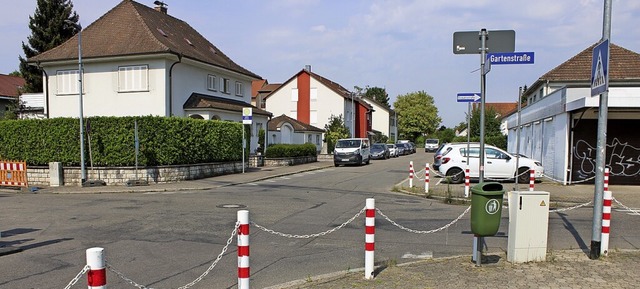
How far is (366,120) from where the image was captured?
249ft

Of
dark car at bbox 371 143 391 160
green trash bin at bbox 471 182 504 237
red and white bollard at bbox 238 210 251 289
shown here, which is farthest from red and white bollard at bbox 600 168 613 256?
dark car at bbox 371 143 391 160

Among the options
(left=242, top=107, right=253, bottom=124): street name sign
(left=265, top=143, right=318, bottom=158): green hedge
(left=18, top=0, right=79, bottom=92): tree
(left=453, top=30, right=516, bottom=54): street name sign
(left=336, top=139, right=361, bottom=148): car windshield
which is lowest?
(left=265, top=143, right=318, bottom=158): green hedge

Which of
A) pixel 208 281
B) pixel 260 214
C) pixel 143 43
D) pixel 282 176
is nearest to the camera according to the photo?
pixel 208 281

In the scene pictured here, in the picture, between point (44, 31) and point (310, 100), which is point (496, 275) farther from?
point (310, 100)

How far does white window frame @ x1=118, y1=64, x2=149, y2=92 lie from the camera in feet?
88.0

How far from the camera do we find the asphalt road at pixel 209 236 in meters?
6.51

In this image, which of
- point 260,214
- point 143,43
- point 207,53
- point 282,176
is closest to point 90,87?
point 143,43

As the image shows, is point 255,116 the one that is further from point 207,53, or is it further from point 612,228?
point 612,228

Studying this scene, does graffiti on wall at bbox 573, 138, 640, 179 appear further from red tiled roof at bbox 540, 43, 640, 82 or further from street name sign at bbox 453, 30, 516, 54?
red tiled roof at bbox 540, 43, 640, 82

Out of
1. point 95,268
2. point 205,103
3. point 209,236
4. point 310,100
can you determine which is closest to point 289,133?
point 205,103

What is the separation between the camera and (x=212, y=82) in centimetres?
3125

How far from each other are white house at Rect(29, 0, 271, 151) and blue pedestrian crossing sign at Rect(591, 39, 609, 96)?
22.6 meters

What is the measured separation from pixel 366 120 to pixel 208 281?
70.5 metres

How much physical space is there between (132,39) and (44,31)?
68.9 feet
